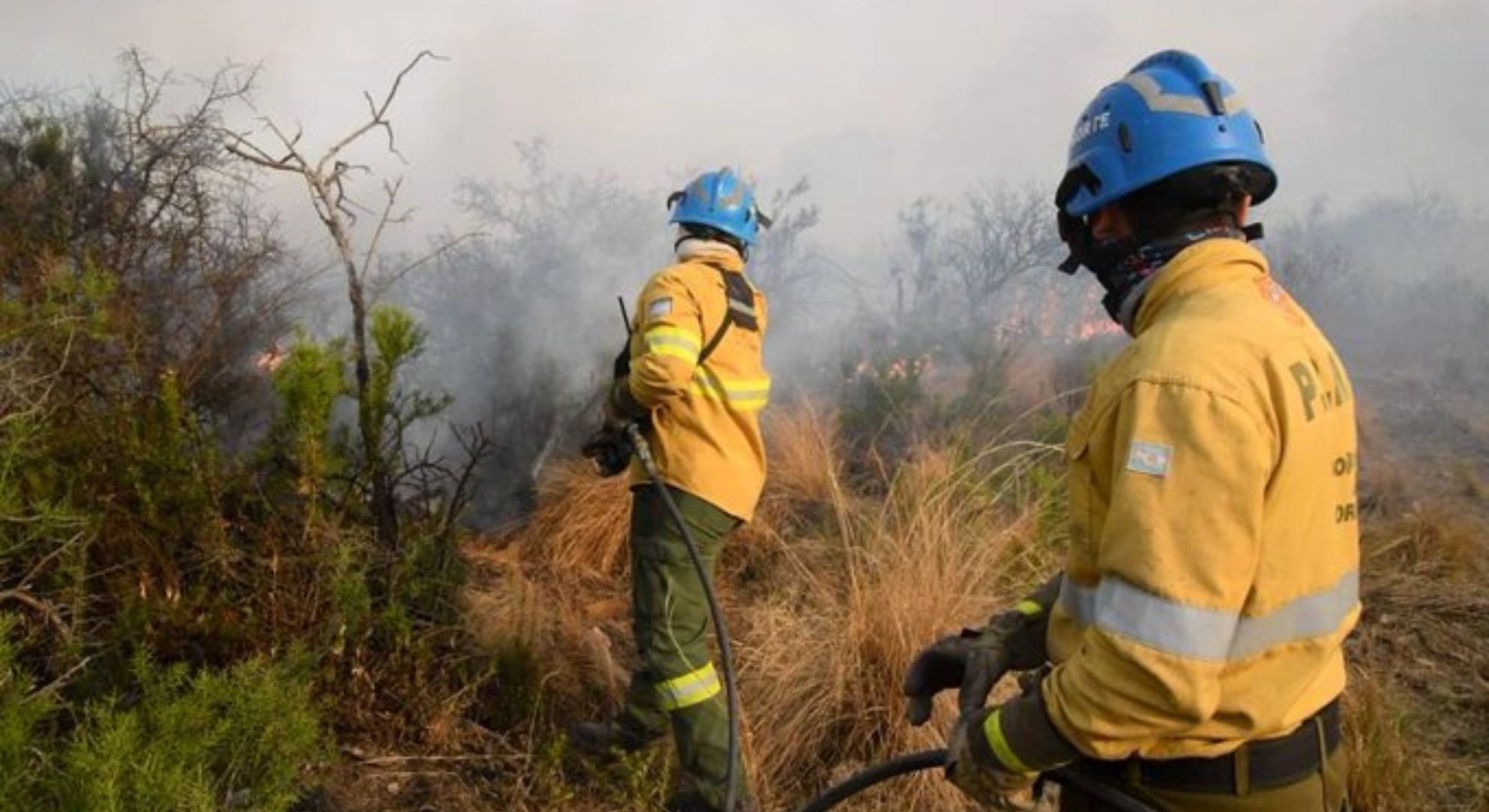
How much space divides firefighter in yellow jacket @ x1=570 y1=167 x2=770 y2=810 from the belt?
1857 mm

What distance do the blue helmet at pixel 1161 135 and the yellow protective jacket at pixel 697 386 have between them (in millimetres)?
1719

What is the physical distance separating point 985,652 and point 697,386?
69.9 inches

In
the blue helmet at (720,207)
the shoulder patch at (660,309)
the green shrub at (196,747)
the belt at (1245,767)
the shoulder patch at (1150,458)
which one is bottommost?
the belt at (1245,767)

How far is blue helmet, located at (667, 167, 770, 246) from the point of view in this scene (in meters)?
3.70

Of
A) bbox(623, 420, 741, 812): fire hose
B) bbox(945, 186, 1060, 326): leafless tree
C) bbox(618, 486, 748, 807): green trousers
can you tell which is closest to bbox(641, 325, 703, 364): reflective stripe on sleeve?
bbox(623, 420, 741, 812): fire hose

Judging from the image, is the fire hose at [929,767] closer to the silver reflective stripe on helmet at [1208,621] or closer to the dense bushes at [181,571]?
the silver reflective stripe on helmet at [1208,621]

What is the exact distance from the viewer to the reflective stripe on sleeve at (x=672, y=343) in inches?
128

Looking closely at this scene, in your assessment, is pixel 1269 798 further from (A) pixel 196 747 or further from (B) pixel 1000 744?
(A) pixel 196 747

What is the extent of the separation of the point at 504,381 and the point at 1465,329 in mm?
13011

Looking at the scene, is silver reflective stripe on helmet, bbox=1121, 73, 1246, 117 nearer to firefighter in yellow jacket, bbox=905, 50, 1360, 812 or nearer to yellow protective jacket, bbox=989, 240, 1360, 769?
firefighter in yellow jacket, bbox=905, 50, 1360, 812

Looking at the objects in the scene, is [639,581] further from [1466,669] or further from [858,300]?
[858,300]

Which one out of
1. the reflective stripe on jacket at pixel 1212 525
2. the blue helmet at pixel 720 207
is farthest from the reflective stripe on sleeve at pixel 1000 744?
the blue helmet at pixel 720 207

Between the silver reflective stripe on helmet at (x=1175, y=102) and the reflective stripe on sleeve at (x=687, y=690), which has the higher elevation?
the silver reflective stripe on helmet at (x=1175, y=102)

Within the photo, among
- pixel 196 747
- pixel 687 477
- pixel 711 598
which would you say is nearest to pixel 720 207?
pixel 687 477
